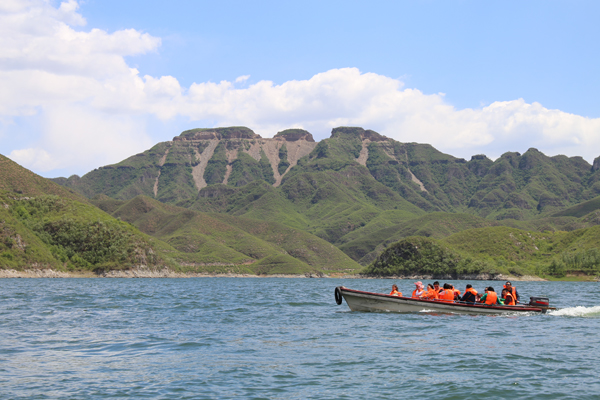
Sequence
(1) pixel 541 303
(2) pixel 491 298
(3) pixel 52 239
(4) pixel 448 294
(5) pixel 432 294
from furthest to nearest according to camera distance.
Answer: (3) pixel 52 239
(1) pixel 541 303
(5) pixel 432 294
(4) pixel 448 294
(2) pixel 491 298

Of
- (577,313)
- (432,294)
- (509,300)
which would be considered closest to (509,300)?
(509,300)

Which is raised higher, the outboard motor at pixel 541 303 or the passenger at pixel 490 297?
the passenger at pixel 490 297

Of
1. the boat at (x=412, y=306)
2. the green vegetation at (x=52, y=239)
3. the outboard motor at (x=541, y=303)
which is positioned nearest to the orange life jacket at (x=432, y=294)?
the boat at (x=412, y=306)

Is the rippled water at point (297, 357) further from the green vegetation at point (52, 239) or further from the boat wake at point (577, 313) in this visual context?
the green vegetation at point (52, 239)

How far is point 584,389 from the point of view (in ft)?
68.1

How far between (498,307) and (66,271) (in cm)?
15547

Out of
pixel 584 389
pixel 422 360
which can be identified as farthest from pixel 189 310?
pixel 584 389

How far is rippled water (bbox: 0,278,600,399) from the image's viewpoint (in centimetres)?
2066

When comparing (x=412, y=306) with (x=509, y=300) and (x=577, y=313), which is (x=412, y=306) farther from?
(x=577, y=313)

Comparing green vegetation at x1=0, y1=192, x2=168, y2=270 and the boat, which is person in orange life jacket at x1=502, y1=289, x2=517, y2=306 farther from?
green vegetation at x1=0, y1=192, x2=168, y2=270

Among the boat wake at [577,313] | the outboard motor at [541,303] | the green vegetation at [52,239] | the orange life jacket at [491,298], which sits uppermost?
the green vegetation at [52,239]

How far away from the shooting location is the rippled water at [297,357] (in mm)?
20656

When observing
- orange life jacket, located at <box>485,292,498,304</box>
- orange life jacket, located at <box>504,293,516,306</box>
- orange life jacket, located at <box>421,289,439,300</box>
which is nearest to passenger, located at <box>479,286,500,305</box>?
orange life jacket, located at <box>485,292,498,304</box>

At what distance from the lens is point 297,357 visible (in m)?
27.0
